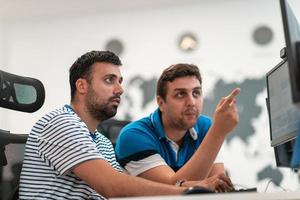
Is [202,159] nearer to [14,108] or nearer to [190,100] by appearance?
[190,100]

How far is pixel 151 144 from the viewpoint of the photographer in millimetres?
1734

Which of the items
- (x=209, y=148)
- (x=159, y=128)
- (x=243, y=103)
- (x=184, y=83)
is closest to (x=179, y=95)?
(x=184, y=83)

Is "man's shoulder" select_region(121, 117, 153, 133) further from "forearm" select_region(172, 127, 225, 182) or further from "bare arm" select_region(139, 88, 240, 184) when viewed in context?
"forearm" select_region(172, 127, 225, 182)

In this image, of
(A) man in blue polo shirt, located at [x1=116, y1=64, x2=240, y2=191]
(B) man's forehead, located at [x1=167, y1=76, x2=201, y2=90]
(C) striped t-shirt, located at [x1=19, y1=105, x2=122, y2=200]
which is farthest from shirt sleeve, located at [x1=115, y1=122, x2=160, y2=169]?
(C) striped t-shirt, located at [x1=19, y1=105, x2=122, y2=200]

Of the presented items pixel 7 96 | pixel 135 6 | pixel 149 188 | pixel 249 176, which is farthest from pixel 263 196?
pixel 135 6

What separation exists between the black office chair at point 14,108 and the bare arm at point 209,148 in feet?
1.58

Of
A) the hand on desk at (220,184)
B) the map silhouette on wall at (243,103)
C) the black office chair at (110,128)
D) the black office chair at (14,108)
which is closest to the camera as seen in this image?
the hand on desk at (220,184)

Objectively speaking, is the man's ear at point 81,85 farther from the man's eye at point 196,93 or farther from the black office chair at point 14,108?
the man's eye at point 196,93

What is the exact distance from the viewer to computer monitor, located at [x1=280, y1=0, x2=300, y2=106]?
39.4 inches

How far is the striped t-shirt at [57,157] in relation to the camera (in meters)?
1.34

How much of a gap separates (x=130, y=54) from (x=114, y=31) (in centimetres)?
23

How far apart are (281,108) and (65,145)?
644 mm

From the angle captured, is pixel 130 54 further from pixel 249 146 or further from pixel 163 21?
pixel 249 146

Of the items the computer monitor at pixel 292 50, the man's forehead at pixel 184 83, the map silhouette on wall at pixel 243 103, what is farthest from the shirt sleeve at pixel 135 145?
the map silhouette on wall at pixel 243 103
